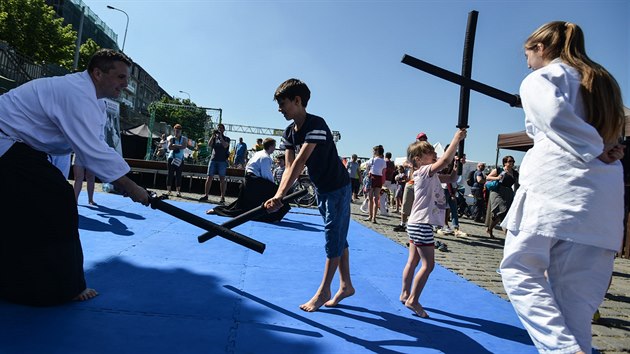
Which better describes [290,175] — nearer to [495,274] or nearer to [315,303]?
[315,303]

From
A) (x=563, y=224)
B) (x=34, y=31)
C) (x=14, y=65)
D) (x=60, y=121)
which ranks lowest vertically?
(x=563, y=224)

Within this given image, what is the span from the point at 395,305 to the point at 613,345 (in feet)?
5.10

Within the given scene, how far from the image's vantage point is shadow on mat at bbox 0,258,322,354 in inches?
79.7

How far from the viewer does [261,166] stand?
7.82 m

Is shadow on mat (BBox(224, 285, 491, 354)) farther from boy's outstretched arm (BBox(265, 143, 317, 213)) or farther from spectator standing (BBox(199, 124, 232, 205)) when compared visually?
spectator standing (BBox(199, 124, 232, 205))

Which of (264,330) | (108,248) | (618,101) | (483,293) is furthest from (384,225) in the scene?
(618,101)

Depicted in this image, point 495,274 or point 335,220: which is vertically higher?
point 335,220

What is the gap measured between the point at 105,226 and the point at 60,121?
11.3ft

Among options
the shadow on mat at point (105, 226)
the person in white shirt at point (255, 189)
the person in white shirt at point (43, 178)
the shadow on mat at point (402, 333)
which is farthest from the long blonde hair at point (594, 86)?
the person in white shirt at point (255, 189)

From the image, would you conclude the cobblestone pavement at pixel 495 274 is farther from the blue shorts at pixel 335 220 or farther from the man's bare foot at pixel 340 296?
the blue shorts at pixel 335 220

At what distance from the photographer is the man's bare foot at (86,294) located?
8.48 feet

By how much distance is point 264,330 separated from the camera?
244 centimetres

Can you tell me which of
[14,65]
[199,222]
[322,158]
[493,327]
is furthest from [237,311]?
[14,65]

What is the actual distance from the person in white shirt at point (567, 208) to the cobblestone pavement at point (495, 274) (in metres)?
1.51
